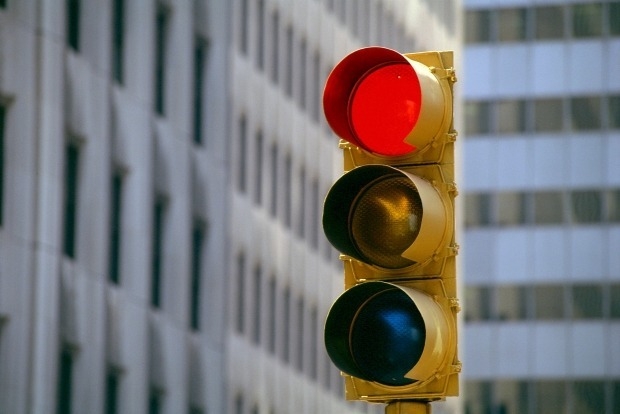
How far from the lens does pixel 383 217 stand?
645 centimetres

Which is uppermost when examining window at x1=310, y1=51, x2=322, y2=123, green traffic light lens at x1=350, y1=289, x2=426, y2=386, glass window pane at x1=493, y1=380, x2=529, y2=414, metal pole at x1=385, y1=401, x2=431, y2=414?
green traffic light lens at x1=350, y1=289, x2=426, y2=386

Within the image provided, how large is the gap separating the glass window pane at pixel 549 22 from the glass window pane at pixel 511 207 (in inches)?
276

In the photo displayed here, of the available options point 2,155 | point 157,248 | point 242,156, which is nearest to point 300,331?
point 242,156

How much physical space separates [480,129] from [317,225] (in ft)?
53.7

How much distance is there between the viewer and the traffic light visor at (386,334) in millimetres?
6090

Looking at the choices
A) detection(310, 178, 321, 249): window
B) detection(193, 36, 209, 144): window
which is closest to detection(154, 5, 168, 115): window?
detection(193, 36, 209, 144): window

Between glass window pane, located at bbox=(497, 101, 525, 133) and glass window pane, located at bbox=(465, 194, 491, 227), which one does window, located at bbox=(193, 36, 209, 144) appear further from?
glass window pane, located at bbox=(497, 101, 525, 133)

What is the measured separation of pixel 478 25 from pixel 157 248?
112 ft

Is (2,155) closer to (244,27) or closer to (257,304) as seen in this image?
(244,27)

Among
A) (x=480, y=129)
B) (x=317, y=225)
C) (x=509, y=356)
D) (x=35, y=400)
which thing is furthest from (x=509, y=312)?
(x=35, y=400)

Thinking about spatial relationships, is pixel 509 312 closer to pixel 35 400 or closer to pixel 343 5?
pixel 343 5

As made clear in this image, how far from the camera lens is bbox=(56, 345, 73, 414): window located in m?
35.1

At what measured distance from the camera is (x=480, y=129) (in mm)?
74062

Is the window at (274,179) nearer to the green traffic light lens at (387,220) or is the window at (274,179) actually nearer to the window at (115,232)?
the window at (115,232)
